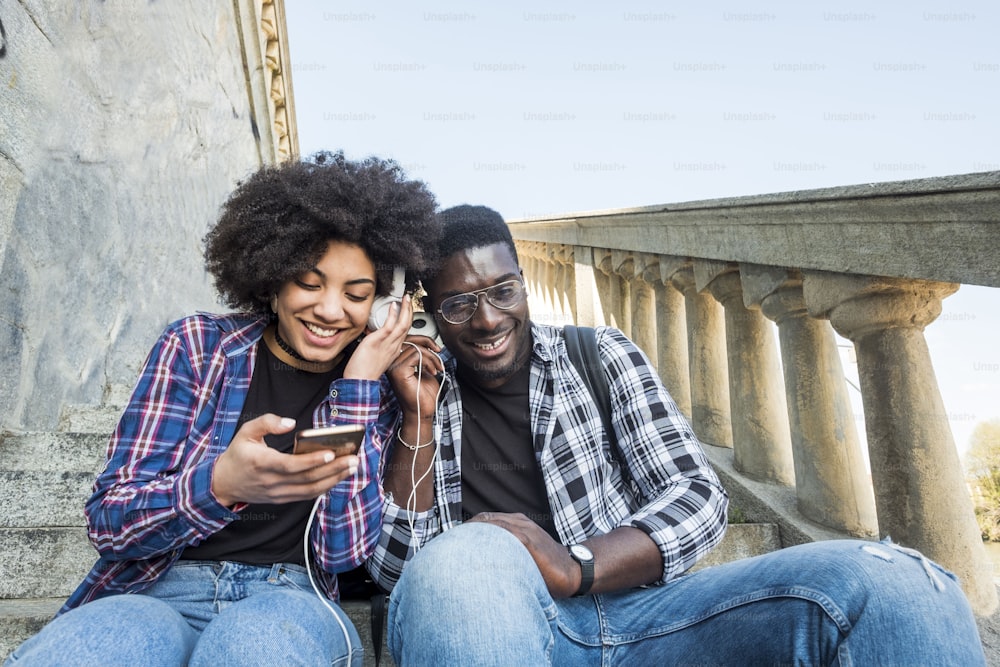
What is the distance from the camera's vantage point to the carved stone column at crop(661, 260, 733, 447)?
3422 mm

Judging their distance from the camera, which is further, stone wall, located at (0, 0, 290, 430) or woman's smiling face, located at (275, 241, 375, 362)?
stone wall, located at (0, 0, 290, 430)

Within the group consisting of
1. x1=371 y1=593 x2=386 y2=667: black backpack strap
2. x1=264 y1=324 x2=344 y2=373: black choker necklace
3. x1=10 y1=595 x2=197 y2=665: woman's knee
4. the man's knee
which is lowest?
x1=371 y1=593 x2=386 y2=667: black backpack strap

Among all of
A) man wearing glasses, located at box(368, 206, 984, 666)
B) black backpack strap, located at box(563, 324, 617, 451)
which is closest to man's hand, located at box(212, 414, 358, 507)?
man wearing glasses, located at box(368, 206, 984, 666)

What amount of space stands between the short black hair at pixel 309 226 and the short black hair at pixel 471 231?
4 centimetres

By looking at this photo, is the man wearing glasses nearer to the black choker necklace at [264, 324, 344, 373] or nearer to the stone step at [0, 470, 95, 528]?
the black choker necklace at [264, 324, 344, 373]

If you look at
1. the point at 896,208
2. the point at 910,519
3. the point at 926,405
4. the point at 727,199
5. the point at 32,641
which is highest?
the point at 727,199

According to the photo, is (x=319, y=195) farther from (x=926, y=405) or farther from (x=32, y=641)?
(x=926, y=405)

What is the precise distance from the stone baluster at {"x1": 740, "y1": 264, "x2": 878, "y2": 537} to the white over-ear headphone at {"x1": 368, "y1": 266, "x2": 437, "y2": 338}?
1.52 m

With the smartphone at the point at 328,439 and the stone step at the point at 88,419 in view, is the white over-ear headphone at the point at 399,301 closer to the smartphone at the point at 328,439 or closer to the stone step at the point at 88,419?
the smartphone at the point at 328,439

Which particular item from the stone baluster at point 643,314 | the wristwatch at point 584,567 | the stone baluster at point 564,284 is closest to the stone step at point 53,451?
the wristwatch at point 584,567

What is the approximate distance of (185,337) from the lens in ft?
5.28

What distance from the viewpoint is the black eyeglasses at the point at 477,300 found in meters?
1.93

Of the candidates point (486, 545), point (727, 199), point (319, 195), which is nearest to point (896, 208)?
point (727, 199)

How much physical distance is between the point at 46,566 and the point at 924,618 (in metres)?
2.58
